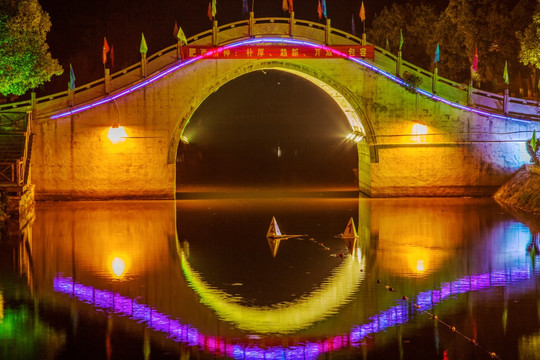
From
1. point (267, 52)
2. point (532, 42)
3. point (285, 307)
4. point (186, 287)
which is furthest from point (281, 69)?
point (285, 307)

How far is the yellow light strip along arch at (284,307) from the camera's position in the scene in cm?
1314

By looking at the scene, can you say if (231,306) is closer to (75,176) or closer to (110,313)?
(110,313)

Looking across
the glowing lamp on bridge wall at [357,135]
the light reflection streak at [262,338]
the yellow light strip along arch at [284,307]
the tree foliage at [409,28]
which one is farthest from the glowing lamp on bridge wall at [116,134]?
the tree foliage at [409,28]

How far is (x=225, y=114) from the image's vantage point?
54438mm

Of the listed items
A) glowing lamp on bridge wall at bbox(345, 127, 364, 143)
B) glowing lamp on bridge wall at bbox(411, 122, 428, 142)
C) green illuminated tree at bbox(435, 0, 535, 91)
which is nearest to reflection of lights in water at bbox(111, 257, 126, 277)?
glowing lamp on bridge wall at bbox(411, 122, 428, 142)

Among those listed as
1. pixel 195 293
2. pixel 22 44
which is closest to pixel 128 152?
pixel 22 44

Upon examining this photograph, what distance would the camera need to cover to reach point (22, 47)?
31.8 m

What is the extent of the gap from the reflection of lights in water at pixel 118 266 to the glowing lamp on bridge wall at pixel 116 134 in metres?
14.7

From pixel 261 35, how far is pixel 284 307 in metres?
20.9

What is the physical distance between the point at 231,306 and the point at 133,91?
2029cm

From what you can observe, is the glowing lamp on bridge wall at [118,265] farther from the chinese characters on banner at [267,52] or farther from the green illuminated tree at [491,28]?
the green illuminated tree at [491,28]

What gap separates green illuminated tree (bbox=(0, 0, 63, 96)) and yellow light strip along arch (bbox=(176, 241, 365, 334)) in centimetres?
1738

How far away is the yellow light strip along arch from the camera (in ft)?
43.1

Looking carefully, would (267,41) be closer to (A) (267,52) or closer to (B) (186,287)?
(A) (267,52)
